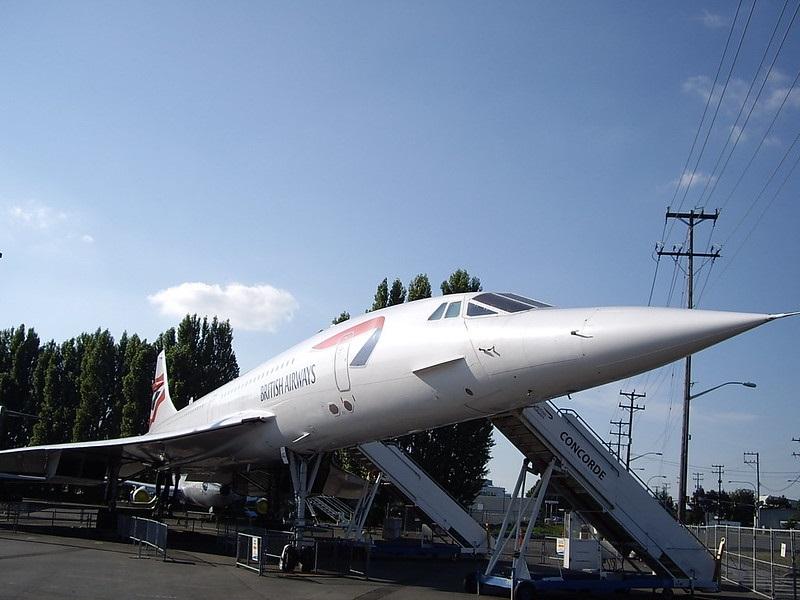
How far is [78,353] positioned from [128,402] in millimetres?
8310

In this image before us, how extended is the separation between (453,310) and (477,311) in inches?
17.0

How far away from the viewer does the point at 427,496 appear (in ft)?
53.0

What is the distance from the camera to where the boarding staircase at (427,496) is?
15.8 metres

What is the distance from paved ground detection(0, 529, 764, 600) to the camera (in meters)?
8.80

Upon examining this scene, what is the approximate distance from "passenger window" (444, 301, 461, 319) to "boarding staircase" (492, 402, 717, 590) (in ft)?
9.87

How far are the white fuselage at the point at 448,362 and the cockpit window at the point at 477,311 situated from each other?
37mm

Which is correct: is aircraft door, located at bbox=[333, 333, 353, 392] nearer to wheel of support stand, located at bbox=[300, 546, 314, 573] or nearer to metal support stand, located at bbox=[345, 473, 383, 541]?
wheel of support stand, located at bbox=[300, 546, 314, 573]

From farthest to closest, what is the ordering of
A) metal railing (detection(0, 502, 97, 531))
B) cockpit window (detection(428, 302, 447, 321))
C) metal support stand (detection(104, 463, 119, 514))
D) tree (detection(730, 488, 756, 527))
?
tree (detection(730, 488, 756, 527)) → metal railing (detection(0, 502, 97, 531)) → metal support stand (detection(104, 463, 119, 514)) → cockpit window (detection(428, 302, 447, 321))

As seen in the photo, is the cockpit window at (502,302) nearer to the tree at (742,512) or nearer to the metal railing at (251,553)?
the metal railing at (251,553)

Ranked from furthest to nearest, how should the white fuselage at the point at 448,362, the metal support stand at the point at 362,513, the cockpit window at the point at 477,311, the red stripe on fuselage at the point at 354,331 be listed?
the metal support stand at the point at 362,513 → the red stripe on fuselage at the point at 354,331 → the cockpit window at the point at 477,311 → the white fuselage at the point at 448,362

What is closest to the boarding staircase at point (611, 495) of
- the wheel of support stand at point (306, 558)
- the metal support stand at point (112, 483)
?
the wheel of support stand at point (306, 558)

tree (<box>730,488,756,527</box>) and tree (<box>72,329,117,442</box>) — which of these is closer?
tree (<box>72,329,117,442</box>)

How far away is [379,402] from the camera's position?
9.92 meters

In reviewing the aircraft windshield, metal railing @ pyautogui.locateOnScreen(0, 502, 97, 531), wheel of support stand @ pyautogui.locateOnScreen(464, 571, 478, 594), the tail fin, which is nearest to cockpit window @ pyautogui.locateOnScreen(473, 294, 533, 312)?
Answer: the aircraft windshield
